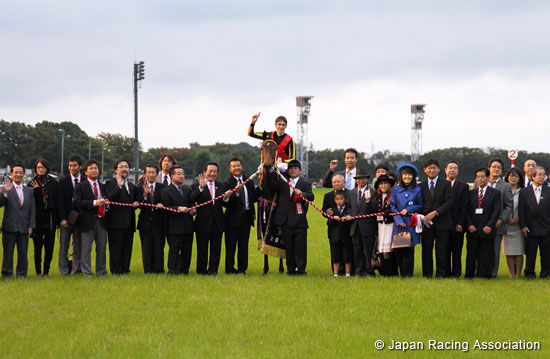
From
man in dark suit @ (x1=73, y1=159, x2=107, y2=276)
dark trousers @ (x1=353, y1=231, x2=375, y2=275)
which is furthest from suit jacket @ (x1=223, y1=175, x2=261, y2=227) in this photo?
man in dark suit @ (x1=73, y1=159, x2=107, y2=276)

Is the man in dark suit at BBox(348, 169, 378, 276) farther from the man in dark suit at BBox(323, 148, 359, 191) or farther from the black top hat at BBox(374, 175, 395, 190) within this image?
the man in dark suit at BBox(323, 148, 359, 191)

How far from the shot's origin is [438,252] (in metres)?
11.1

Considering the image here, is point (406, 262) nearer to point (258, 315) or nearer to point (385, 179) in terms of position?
point (385, 179)

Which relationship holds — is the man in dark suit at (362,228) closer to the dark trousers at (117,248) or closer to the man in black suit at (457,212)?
the man in black suit at (457,212)

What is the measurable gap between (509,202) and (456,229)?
1.32 metres

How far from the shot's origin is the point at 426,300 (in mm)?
8820

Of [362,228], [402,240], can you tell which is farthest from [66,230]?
[402,240]

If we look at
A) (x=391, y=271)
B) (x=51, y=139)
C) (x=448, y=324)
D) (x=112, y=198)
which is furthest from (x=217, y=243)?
(x=51, y=139)

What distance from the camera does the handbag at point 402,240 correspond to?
10672 millimetres

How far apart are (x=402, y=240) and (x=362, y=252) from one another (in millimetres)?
922

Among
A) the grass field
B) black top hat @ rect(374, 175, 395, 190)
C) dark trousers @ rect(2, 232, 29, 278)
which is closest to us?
the grass field

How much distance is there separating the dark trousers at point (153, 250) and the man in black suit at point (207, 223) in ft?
2.43

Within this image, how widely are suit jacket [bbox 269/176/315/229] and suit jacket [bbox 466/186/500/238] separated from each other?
306cm

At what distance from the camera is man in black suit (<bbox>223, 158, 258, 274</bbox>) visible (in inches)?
454
